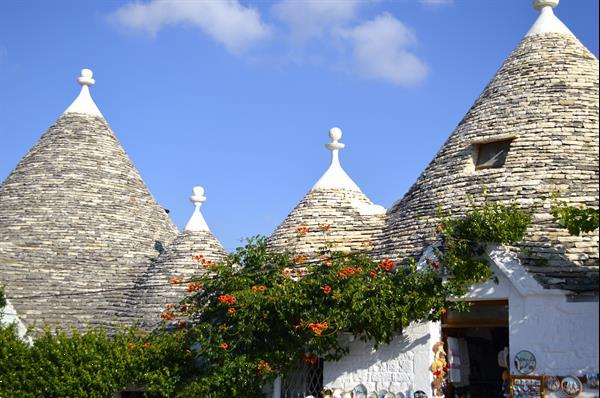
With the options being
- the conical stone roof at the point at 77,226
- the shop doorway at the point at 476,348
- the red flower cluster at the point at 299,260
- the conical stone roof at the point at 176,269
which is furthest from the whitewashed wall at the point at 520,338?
the conical stone roof at the point at 77,226

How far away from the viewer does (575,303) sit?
13391 mm

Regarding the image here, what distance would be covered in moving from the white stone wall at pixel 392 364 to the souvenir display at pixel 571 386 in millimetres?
2233

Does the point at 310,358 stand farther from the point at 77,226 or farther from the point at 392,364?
the point at 77,226

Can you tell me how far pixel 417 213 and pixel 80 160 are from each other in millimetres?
9769

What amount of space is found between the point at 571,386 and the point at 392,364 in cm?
303

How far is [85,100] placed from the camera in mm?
24562


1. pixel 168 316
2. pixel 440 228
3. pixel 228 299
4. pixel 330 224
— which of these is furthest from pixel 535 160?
pixel 168 316

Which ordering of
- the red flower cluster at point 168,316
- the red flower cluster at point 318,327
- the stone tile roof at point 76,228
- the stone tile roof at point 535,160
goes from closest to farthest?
the stone tile roof at point 535,160
the red flower cluster at point 318,327
the red flower cluster at point 168,316
the stone tile roof at point 76,228

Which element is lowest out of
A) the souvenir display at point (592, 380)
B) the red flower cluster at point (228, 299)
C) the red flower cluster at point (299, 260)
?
the souvenir display at point (592, 380)

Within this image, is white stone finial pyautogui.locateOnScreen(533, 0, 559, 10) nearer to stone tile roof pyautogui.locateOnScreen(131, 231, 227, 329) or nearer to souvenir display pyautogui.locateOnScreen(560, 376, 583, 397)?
stone tile roof pyautogui.locateOnScreen(131, 231, 227, 329)

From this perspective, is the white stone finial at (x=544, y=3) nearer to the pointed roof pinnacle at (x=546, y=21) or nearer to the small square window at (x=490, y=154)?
the pointed roof pinnacle at (x=546, y=21)

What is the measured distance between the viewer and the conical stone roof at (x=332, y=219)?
17805mm

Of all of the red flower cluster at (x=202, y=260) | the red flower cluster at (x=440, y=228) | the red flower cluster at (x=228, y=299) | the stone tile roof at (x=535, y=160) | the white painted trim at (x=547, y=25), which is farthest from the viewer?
the white painted trim at (x=547, y=25)

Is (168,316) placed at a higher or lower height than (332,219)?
lower
